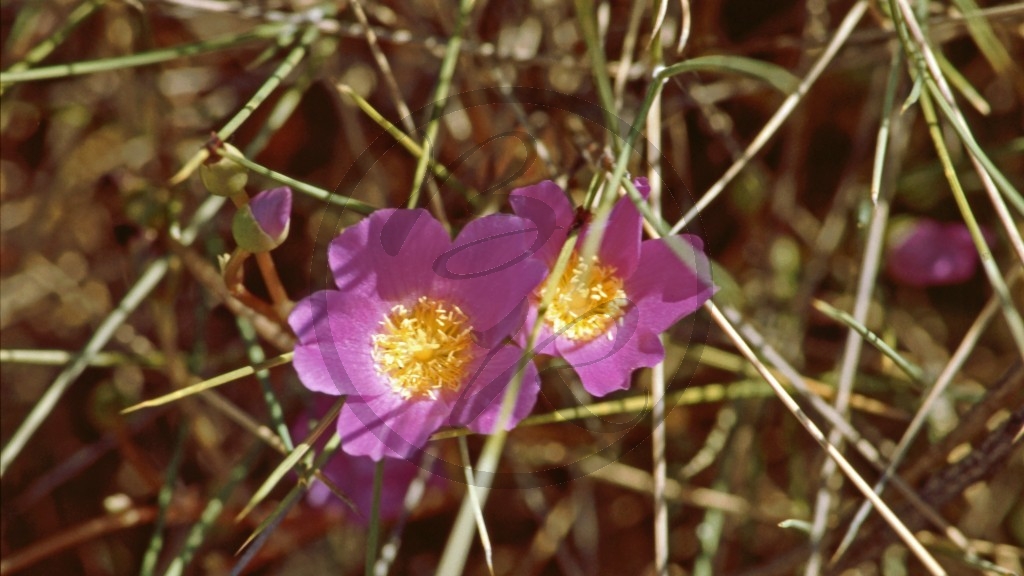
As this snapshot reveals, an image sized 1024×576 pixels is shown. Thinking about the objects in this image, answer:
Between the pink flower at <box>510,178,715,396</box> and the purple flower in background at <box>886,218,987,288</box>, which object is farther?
the purple flower in background at <box>886,218,987,288</box>

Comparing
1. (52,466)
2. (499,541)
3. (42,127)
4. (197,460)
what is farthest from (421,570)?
(42,127)

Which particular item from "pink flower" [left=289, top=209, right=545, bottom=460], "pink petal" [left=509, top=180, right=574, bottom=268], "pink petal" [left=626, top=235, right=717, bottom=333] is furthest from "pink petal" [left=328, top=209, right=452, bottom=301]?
"pink petal" [left=626, top=235, right=717, bottom=333]

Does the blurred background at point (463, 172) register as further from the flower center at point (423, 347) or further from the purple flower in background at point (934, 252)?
the flower center at point (423, 347)

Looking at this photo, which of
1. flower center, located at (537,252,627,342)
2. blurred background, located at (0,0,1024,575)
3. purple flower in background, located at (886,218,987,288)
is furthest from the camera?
purple flower in background, located at (886,218,987,288)

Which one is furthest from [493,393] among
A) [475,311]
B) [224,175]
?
[224,175]

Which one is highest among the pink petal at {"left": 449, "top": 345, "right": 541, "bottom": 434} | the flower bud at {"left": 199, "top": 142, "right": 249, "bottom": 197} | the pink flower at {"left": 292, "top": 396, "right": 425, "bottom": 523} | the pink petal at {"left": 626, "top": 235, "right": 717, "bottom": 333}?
the flower bud at {"left": 199, "top": 142, "right": 249, "bottom": 197}

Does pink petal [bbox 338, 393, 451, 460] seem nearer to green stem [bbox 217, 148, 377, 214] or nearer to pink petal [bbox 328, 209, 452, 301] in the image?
pink petal [bbox 328, 209, 452, 301]
